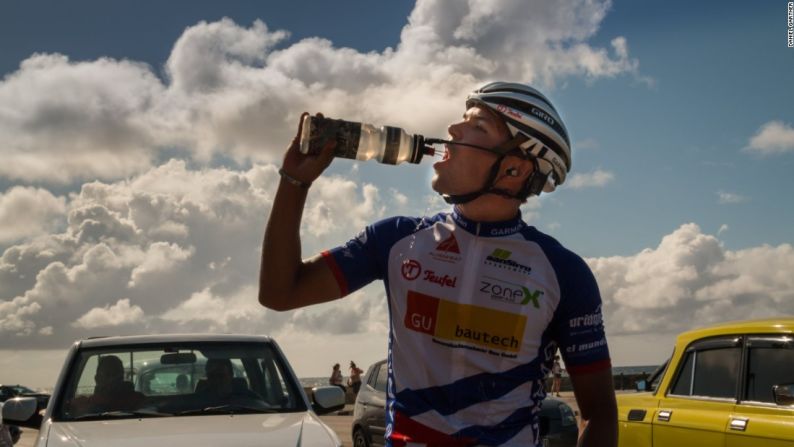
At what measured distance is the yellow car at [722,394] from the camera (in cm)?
719

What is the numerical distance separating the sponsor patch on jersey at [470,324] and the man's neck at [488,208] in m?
0.28

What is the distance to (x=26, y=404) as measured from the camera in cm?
729

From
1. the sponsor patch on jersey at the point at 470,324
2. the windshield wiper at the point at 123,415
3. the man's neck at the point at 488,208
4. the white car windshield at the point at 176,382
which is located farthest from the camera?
the white car windshield at the point at 176,382

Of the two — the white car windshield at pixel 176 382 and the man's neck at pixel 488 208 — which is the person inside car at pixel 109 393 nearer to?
the white car windshield at pixel 176 382

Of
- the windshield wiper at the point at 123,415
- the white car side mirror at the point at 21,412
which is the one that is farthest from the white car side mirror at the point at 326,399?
the white car side mirror at the point at 21,412

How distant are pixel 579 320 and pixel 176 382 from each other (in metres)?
4.70

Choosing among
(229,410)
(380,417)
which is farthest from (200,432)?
(380,417)

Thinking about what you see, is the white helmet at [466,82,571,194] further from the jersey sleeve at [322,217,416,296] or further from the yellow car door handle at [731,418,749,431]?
the yellow car door handle at [731,418,749,431]

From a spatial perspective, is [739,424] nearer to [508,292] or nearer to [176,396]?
[176,396]

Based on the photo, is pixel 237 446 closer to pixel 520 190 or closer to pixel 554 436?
pixel 520 190

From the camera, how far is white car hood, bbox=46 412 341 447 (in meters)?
6.11

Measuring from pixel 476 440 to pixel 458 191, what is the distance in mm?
698

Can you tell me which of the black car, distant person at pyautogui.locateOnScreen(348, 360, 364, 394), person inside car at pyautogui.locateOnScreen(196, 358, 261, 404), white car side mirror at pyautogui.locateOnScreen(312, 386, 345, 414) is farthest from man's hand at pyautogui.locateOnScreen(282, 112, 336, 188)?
distant person at pyautogui.locateOnScreen(348, 360, 364, 394)

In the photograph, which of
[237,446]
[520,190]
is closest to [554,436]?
[237,446]
